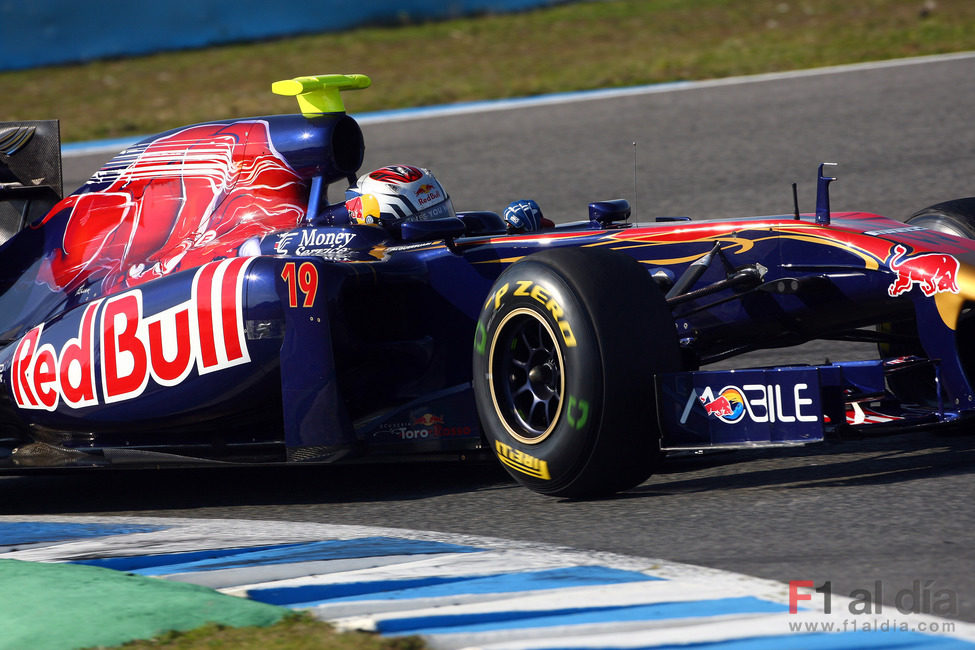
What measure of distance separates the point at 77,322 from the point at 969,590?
3.36 meters

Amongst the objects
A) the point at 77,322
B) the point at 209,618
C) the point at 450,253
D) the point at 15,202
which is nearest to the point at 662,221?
the point at 450,253

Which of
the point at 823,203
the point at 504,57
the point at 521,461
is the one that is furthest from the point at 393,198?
the point at 504,57

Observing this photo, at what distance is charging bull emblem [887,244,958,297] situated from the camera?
420 cm

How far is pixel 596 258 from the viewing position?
4.32 metres

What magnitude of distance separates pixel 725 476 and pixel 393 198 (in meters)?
1.67

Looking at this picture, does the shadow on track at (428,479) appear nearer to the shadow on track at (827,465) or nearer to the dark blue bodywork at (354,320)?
the shadow on track at (827,465)

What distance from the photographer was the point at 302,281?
4.76 m

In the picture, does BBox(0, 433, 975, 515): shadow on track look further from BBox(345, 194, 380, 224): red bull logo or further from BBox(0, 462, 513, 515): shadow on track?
BBox(345, 194, 380, 224): red bull logo

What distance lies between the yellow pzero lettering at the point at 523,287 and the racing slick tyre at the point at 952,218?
5.36ft

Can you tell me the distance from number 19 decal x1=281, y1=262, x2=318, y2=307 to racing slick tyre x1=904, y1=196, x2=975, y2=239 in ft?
7.28

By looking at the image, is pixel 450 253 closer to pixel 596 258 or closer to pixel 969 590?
pixel 596 258

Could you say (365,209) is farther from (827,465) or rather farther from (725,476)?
(827,465)

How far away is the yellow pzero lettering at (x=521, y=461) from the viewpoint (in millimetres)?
4324

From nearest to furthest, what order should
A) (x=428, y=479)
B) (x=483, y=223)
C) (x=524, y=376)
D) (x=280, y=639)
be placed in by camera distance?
(x=280, y=639), (x=524, y=376), (x=428, y=479), (x=483, y=223)
